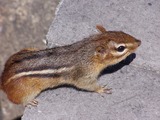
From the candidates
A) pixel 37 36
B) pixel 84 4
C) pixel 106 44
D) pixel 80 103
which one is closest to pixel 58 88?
pixel 80 103

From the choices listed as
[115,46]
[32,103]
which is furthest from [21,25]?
[115,46]

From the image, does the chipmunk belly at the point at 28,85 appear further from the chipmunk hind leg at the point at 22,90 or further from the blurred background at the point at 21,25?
the blurred background at the point at 21,25

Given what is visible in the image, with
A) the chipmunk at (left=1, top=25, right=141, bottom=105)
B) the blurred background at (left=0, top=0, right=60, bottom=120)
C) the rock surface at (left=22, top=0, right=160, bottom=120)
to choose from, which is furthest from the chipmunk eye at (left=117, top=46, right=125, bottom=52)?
the blurred background at (left=0, top=0, right=60, bottom=120)

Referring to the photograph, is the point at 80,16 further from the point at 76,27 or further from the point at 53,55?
the point at 53,55

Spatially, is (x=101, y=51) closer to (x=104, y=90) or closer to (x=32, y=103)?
(x=104, y=90)

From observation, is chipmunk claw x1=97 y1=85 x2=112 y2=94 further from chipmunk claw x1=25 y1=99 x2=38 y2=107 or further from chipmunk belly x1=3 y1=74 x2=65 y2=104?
chipmunk claw x1=25 y1=99 x2=38 y2=107

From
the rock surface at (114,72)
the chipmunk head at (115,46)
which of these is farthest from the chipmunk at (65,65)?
the rock surface at (114,72)

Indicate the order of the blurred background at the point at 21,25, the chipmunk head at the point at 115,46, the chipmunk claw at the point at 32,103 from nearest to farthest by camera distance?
the chipmunk head at the point at 115,46 < the chipmunk claw at the point at 32,103 < the blurred background at the point at 21,25

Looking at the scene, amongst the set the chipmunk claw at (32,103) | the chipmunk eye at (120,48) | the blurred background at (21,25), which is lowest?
the blurred background at (21,25)
